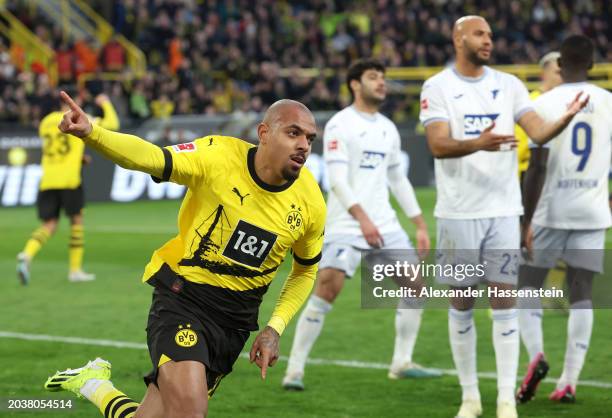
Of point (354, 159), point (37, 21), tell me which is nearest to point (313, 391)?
point (354, 159)

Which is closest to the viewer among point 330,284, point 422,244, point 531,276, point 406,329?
point 531,276

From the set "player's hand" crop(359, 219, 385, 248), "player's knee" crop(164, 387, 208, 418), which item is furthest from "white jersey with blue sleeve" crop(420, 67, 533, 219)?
"player's knee" crop(164, 387, 208, 418)

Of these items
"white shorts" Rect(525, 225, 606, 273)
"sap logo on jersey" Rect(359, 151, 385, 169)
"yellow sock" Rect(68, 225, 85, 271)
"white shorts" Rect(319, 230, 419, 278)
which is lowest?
"yellow sock" Rect(68, 225, 85, 271)

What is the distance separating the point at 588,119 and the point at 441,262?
1413 mm

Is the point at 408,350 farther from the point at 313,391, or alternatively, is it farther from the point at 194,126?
the point at 194,126

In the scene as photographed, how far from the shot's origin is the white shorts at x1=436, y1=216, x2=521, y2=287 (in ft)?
23.7

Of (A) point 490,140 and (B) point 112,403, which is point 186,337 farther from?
(A) point 490,140

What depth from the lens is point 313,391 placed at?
8.11m

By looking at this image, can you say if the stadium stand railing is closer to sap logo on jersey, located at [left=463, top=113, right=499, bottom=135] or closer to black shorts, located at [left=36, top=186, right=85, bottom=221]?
black shorts, located at [left=36, top=186, right=85, bottom=221]

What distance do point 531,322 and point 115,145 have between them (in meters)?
3.91

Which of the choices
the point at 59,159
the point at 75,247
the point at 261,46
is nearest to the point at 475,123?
the point at 75,247

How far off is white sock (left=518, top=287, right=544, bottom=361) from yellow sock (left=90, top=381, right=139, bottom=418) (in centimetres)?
302

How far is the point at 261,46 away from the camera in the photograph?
30.3 metres

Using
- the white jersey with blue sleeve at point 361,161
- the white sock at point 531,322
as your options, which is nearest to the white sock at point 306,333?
the white jersey with blue sleeve at point 361,161
